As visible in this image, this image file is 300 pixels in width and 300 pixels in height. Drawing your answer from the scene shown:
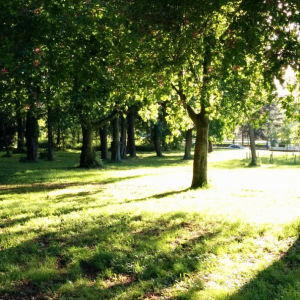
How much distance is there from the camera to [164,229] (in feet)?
25.7

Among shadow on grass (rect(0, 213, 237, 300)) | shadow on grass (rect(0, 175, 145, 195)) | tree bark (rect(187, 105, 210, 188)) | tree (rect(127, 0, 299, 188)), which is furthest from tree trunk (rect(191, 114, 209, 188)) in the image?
shadow on grass (rect(0, 213, 237, 300))

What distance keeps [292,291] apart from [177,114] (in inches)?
514

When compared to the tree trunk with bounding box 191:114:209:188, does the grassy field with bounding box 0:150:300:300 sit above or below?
below

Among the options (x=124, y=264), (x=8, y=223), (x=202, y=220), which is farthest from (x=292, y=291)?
(x=8, y=223)

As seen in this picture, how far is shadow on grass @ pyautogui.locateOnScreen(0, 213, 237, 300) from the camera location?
493cm

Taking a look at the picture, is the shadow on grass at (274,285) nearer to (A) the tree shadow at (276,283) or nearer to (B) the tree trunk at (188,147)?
(A) the tree shadow at (276,283)

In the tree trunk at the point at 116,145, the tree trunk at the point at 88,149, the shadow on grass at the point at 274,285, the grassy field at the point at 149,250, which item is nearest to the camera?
the shadow on grass at the point at 274,285

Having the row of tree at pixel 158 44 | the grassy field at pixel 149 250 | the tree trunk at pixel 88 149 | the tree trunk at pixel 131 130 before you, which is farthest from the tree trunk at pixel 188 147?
the grassy field at pixel 149 250

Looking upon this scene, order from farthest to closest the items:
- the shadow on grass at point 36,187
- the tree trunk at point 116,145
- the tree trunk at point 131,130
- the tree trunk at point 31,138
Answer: the tree trunk at point 131,130, the tree trunk at point 116,145, the tree trunk at point 31,138, the shadow on grass at point 36,187

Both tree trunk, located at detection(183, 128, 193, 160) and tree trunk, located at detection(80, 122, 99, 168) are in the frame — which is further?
Result: tree trunk, located at detection(183, 128, 193, 160)

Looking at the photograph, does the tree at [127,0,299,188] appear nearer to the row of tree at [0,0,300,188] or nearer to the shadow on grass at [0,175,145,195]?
the row of tree at [0,0,300,188]

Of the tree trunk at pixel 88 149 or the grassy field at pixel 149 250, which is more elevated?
the tree trunk at pixel 88 149

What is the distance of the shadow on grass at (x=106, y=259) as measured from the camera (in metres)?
4.93

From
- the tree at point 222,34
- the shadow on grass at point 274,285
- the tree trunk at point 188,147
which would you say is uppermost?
the tree at point 222,34
